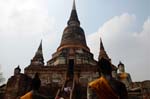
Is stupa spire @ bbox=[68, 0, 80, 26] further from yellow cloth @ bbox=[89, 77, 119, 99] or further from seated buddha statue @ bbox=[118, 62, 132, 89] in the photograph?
yellow cloth @ bbox=[89, 77, 119, 99]

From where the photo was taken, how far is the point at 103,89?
382 cm

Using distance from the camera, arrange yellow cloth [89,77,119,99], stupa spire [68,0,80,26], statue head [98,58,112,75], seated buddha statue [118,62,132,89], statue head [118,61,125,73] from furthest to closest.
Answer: stupa spire [68,0,80,26] < statue head [118,61,125,73] < seated buddha statue [118,62,132,89] < statue head [98,58,112,75] < yellow cloth [89,77,119,99]

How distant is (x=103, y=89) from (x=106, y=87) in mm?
61

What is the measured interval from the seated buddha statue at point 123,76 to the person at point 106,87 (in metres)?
21.2

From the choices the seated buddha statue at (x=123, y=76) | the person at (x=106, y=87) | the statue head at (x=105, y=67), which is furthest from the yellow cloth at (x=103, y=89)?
the seated buddha statue at (x=123, y=76)

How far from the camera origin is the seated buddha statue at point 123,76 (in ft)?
82.6

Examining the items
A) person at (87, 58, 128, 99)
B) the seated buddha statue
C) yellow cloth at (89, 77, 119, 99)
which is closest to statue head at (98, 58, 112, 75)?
person at (87, 58, 128, 99)

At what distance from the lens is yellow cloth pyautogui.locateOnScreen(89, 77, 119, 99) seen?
3775 millimetres

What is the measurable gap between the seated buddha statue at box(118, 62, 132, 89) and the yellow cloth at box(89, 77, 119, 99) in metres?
21.4

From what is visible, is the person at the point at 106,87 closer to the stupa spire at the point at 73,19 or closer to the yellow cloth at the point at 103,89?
the yellow cloth at the point at 103,89

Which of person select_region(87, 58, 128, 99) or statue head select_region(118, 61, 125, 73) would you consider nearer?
person select_region(87, 58, 128, 99)

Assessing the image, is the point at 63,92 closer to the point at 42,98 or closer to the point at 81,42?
the point at 42,98

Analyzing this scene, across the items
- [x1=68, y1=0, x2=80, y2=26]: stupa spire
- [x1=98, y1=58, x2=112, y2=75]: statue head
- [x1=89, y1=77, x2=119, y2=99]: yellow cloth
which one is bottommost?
[x1=89, y1=77, x2=119, y2=99]: yellow cloth

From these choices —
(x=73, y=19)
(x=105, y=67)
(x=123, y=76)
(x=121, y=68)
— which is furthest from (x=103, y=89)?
(x=73, y=19)
